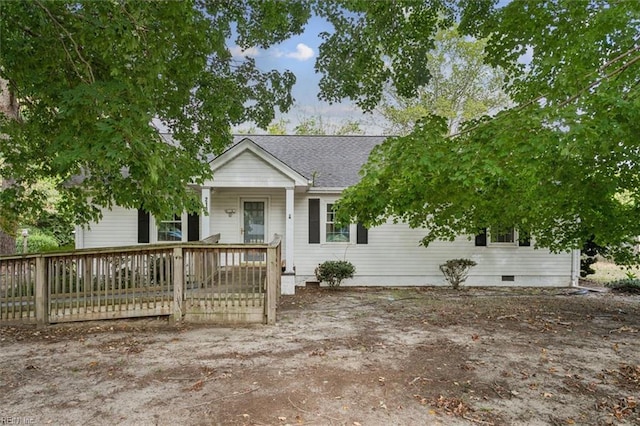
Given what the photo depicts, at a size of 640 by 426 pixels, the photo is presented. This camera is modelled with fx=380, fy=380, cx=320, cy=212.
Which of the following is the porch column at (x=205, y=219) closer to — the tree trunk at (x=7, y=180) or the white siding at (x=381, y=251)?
the white siding at (x=381, y=251)

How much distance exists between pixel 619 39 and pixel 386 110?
60.6ft

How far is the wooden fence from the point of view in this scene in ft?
20.6

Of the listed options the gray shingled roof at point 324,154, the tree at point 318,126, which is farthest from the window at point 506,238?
the tree at point 318,126

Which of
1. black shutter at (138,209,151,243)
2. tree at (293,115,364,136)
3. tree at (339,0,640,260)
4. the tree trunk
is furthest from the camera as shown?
tree at (293,115,364,136)

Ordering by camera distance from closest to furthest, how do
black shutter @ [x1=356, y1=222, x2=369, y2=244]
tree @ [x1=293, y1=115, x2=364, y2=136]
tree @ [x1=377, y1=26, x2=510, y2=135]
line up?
black shutter @ [x1=356, y1=222, x2=369, y2=244] → tree @ [x1=377, y1=26, x2=510, y2=135] → tree @ [x1=293, y1=115, x2=364, y2=136]

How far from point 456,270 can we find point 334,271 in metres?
3.52

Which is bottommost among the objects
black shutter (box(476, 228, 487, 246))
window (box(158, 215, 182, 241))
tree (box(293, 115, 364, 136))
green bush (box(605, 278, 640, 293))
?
green bush (box(605, 278, 640, 293))

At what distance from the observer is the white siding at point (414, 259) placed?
1108 centimetres

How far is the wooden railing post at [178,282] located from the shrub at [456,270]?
743 cm

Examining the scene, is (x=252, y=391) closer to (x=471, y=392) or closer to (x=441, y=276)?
(x=471, y=392)

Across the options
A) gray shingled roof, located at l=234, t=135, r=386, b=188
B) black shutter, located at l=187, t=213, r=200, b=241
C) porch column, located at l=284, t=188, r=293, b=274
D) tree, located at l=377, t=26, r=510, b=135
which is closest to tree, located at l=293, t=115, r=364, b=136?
tree, located at l=377, t=26, r=510, b=135

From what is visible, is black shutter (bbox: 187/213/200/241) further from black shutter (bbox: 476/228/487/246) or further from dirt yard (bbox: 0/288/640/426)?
black shutter (bbox: 476/228/487/246)

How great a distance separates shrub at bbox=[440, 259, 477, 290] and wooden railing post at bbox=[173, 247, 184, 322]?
7432 millimetres

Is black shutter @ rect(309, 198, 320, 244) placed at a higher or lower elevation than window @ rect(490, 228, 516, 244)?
higher
